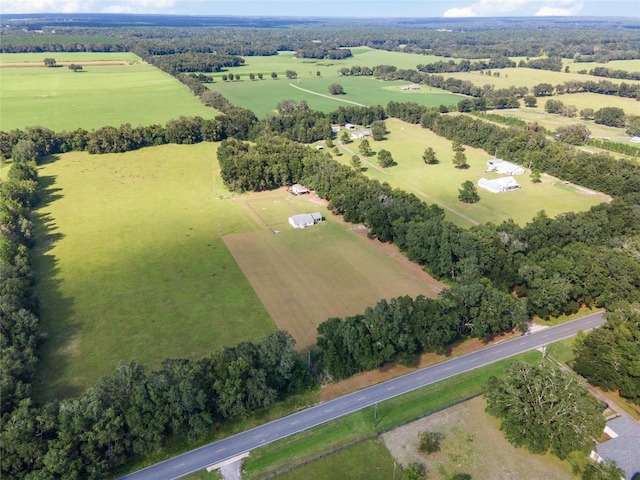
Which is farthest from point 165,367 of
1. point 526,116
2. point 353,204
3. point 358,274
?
point 526,116

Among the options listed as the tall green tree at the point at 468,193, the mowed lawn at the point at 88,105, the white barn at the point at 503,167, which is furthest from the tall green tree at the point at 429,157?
the mowed lawn at the point at 88,105

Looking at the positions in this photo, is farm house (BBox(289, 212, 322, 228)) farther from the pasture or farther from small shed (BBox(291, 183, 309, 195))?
the pasture

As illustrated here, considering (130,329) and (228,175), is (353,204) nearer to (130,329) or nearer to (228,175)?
(228,175)

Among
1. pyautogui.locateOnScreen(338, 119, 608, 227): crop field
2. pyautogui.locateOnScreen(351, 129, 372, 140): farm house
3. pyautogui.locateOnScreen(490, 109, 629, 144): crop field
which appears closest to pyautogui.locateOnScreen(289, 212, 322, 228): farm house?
pyautogui.locateOnScreen(338, 119, 608, 227): crop field

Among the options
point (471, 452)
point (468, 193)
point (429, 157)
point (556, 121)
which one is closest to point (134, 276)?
point (471, 452)

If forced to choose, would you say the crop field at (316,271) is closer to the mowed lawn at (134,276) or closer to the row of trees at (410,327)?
the mowed lawn at (134,276)

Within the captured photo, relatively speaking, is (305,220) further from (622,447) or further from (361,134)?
(361,134)
